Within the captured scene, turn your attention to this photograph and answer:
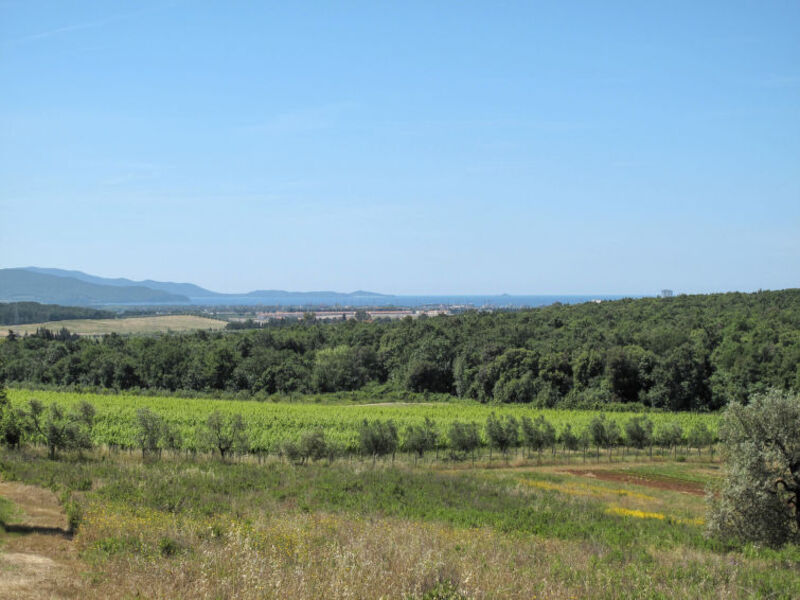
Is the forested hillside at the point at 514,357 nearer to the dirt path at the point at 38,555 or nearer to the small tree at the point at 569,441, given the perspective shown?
the small tree at the point at 569,441

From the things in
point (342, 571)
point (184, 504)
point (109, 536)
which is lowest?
point (184, 504)

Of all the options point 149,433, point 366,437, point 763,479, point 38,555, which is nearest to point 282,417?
point 366,437

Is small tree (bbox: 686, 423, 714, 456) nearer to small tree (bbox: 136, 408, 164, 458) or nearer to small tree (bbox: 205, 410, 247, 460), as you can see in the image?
small tree (bbox: 205, 410, 247, 460)

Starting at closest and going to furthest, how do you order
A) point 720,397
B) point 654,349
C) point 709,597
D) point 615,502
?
point 709,597, point 615,502, point 720,397, point 654,349

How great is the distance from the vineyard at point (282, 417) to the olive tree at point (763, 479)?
3271cm

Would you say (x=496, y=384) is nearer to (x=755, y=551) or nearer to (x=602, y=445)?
(x=602, y=445)

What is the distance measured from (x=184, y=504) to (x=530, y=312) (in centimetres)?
11528

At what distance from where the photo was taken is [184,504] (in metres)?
19.0

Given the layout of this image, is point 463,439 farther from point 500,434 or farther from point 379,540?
point 379,540

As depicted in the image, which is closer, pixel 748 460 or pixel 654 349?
pixel 748 460

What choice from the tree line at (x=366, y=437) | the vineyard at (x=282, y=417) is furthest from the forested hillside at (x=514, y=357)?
the tree line at (x=366, y=437)

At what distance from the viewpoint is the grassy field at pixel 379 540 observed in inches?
331

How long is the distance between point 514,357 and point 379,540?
81.6m

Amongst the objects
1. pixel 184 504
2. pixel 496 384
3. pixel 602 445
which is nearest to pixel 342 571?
pixel 184 504
